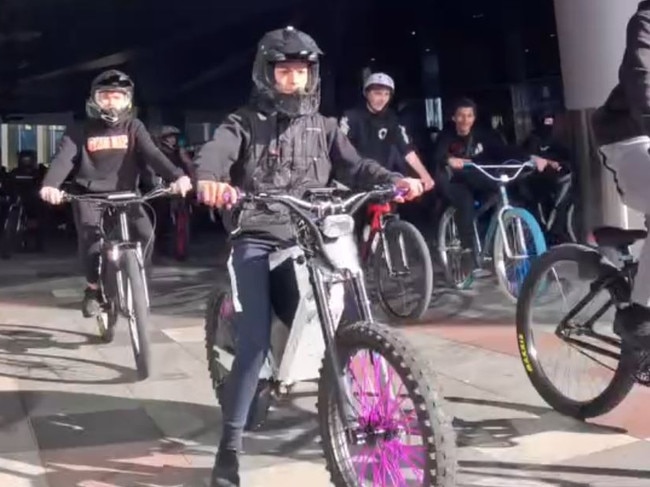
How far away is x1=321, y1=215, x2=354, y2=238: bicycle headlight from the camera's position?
13.2 ft

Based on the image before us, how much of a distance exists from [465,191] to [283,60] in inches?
207

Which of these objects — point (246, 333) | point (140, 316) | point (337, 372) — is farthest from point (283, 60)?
point (140, 316)

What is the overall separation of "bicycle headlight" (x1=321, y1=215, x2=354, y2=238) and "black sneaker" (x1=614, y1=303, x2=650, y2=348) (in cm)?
140

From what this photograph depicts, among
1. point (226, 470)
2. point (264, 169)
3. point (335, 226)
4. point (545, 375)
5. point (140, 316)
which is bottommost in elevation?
point (226, 470)

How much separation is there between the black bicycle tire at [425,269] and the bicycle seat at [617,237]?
294 centimetres

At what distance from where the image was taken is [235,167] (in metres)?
4.48

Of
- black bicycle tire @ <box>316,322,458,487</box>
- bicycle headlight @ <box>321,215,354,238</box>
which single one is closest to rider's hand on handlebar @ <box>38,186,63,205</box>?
bicycle headlight @ <box>321,215,354,238</box>

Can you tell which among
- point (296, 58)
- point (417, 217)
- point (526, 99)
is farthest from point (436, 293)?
point (526, 99)

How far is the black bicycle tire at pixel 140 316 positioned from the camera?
6414 mm

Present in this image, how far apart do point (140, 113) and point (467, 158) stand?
1641 centimetres

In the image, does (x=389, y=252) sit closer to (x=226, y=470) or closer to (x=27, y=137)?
(x=226, y=470)

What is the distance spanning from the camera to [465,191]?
9320 mm

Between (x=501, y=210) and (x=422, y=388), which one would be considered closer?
(x=422, y=388)

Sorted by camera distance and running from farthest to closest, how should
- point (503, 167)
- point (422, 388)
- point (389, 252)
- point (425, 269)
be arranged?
1. point (503, 167)
2. point (389, 252)
3. point (425, 269)
4. point (422, 388)
